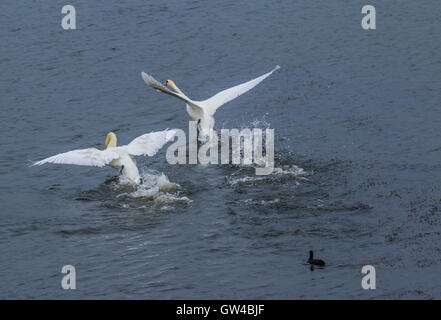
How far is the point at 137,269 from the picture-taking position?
1241 centimetres

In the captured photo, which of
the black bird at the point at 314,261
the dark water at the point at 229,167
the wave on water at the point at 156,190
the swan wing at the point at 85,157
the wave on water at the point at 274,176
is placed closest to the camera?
the black bird at the point at 314,261

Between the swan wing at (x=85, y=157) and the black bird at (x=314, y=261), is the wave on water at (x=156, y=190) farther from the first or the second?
the black bird at (x=314, y=261)

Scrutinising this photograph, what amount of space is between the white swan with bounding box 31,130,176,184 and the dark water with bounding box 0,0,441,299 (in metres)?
0.39

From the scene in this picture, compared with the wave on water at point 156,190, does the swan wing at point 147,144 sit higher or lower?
higher

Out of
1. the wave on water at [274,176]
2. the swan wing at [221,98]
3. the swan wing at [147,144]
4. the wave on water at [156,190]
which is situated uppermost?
the swan wing at [221,98]

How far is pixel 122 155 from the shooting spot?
52.0ft

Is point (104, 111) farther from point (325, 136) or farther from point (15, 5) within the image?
point (15, 5)

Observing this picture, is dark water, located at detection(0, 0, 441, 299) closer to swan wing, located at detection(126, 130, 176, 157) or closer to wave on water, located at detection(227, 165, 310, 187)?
wave on water, located at detection(227, 165, 310, 187)

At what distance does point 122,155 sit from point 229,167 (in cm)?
236

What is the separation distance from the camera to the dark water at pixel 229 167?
1227 centimetres

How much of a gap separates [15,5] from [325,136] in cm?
1176

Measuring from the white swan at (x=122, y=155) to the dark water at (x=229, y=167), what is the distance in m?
0.39

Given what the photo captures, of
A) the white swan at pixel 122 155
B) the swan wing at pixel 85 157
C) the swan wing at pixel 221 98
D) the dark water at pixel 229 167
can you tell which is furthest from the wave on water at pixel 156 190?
the swan wing at pixel 221 98

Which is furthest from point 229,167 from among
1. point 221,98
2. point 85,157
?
point 85,157
